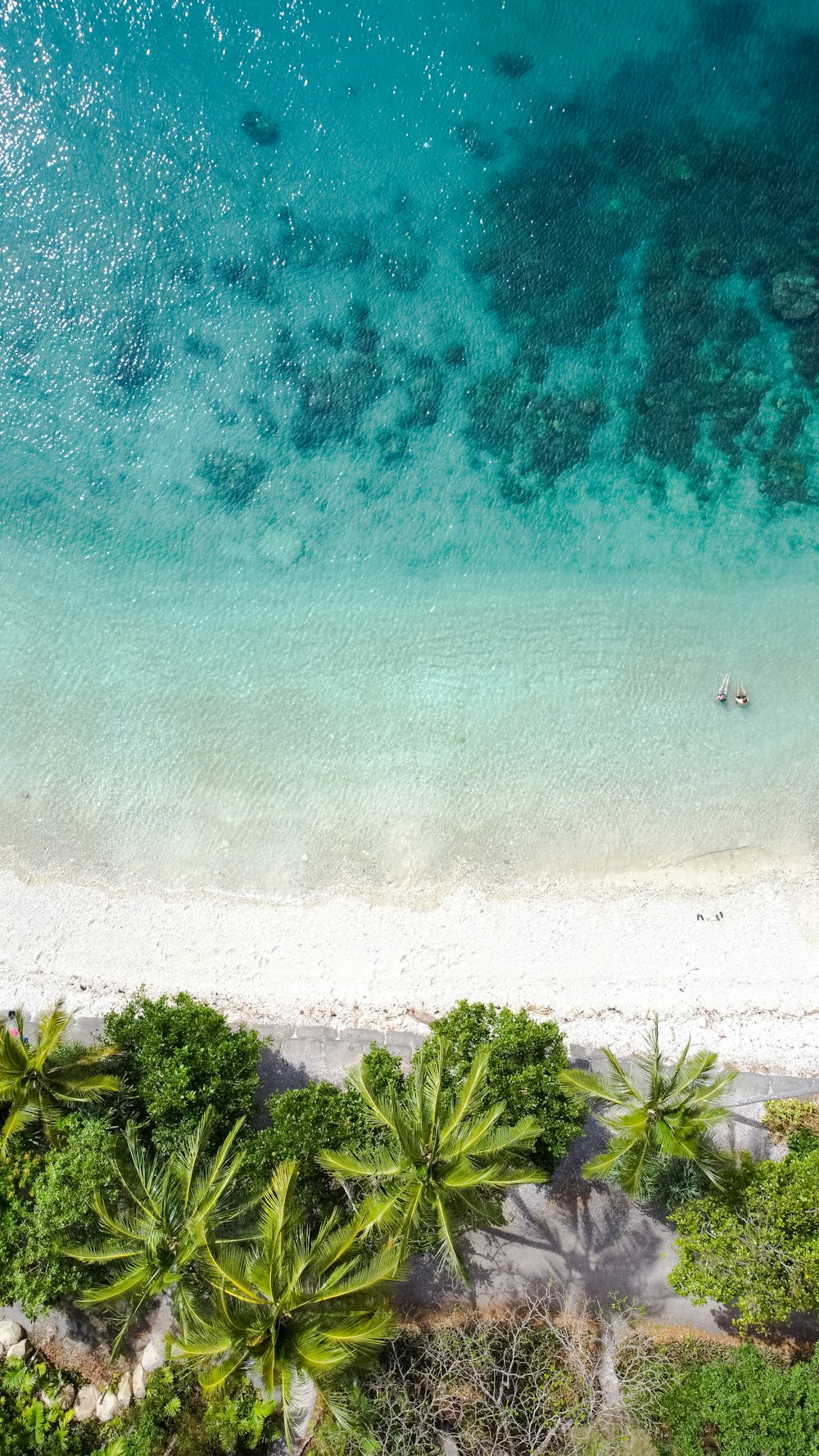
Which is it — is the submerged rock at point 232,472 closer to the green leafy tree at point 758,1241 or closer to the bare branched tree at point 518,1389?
the green leafy tree at point 758,1241

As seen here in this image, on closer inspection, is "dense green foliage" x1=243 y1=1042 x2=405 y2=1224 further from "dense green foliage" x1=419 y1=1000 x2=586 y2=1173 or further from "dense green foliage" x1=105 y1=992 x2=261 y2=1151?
"dense green foliage" x1=419 y1=1000 x2=586 y2=1173

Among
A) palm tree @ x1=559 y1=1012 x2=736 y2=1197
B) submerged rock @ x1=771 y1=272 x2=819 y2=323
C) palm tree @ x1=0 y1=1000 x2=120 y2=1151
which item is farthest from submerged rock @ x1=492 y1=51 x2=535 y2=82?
palm tree @ x1=0 y1=1000 x2=120 y2=1151

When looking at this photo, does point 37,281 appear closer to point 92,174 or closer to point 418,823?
point 92,174

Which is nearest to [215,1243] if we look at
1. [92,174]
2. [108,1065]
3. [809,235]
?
[108,1065]

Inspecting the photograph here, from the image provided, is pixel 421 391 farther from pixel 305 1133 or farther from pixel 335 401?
pixel 305 1133

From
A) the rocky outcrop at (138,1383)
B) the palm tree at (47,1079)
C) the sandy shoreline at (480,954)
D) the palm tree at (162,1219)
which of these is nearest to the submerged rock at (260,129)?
the sandy shoreline at (480,954)

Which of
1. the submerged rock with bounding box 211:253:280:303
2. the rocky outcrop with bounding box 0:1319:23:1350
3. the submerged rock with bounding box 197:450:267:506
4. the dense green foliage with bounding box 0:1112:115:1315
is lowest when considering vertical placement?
the rocky outcrop with bounding box 0:1319:23:1350
